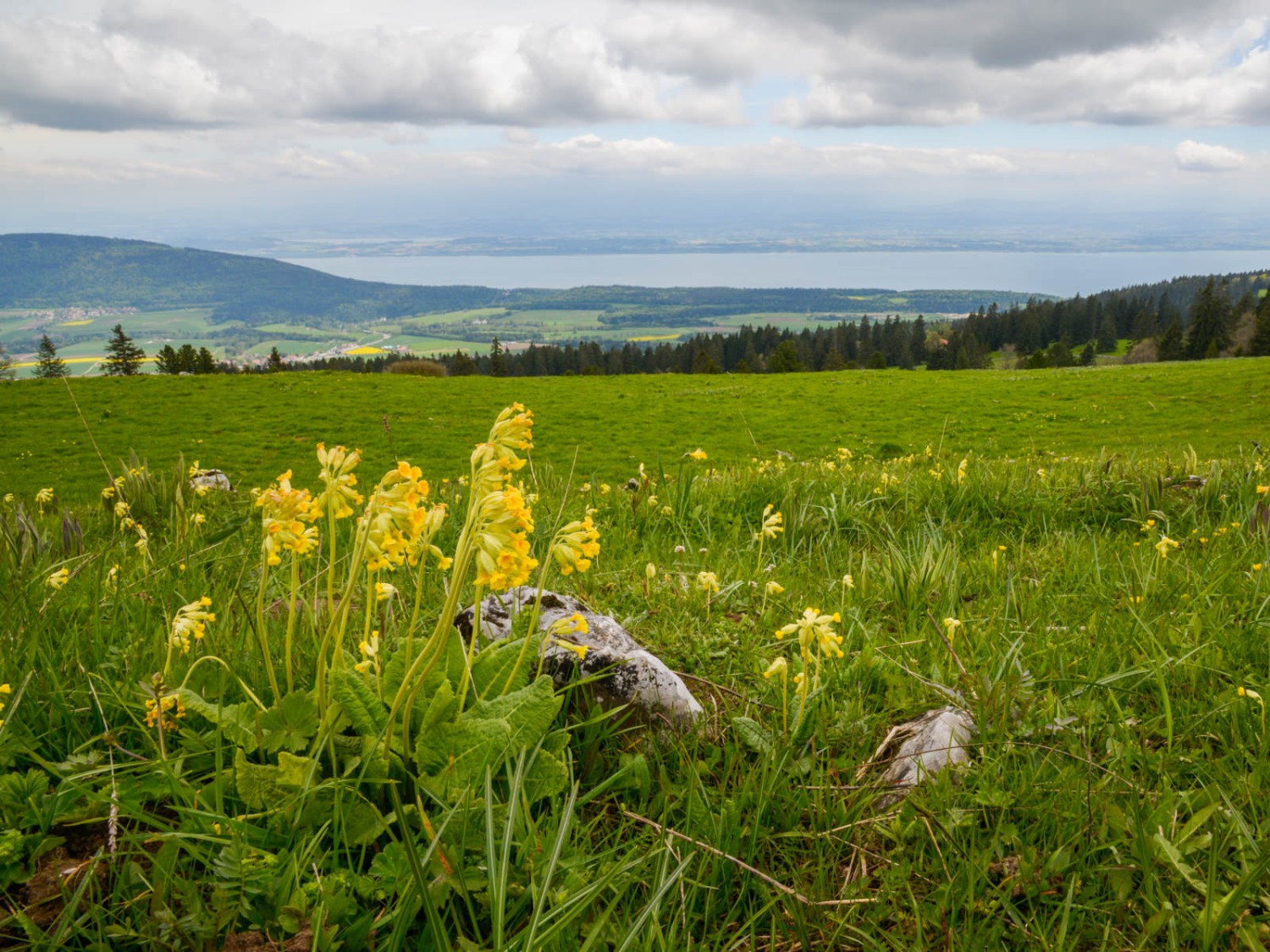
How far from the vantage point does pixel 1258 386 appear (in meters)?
36.1

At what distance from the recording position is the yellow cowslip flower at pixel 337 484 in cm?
178

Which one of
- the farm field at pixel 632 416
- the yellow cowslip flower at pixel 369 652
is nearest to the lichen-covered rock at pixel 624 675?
the yellow cowslip flower at pixel 369 652

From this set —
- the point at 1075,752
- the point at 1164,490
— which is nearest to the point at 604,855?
the point at 1075,752

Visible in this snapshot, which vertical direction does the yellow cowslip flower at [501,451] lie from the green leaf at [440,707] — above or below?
above

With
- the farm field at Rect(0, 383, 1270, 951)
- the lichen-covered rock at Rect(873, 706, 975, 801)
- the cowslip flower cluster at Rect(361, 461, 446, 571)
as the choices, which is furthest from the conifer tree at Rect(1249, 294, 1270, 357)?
the cowslip flower cluster at Rect(361, 461, 446, 571)

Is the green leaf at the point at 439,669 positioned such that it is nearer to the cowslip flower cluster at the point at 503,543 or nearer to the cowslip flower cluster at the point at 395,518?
the cowslip flower cluster at the point at 395,518

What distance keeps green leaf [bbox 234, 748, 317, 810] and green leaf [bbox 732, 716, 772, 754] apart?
128 centimetres

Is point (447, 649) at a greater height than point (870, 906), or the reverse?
point (447, 649)

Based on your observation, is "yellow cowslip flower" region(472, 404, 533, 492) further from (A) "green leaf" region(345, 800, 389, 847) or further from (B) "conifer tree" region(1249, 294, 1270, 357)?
(B) "conifer tree" region(1249, 294, 1270, 357)

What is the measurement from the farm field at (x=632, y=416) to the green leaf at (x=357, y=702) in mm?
21570

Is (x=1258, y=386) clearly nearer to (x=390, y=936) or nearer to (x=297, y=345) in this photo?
(x=390, y=936)

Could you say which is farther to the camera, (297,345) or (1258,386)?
(297,345)

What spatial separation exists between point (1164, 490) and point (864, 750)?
198 inches

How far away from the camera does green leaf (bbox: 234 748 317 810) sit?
1816mm
